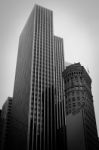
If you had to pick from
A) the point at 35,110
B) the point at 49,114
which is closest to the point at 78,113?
the point at 49,114

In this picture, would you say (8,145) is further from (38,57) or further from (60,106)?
(38,57)

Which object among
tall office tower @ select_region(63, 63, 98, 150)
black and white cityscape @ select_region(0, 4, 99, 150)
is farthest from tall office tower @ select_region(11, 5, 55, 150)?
tall office tower @ select_region(63, 63, 98, 150)

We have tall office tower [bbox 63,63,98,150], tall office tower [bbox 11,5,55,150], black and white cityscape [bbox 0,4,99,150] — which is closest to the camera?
tall office tower [bbox 63,63,98,150]

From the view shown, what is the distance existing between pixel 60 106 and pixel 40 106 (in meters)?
31.1

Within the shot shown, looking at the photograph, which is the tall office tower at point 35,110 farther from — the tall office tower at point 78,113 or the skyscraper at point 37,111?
the tall office tower at point 78,113

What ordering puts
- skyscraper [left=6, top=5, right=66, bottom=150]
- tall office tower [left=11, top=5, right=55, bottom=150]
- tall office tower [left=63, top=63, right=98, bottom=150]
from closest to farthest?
tall office tower [left=63, top=63, right=98, bottom=150] < tall office tower [left=11, top=5, right=55, bottom=150] < skyscraper [left=6, top=5, right=66, bottom=150]

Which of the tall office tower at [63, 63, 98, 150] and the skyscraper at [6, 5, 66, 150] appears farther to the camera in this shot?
the skyscraper at [6, 5, 66, 150]

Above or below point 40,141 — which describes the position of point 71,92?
above

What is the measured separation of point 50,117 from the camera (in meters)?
172

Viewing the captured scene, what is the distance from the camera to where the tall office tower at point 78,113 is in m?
152

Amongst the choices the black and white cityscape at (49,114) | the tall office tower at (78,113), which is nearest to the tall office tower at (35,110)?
the black and white cityscape at (49,114)

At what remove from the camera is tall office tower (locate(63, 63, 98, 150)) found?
152 meters

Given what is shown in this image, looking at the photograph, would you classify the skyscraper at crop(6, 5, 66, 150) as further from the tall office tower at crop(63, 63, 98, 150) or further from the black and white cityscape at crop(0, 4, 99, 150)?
the tall office tower at crop(63, 63, 98, 150)

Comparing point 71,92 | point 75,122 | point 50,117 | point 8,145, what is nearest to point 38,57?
point 71,92
